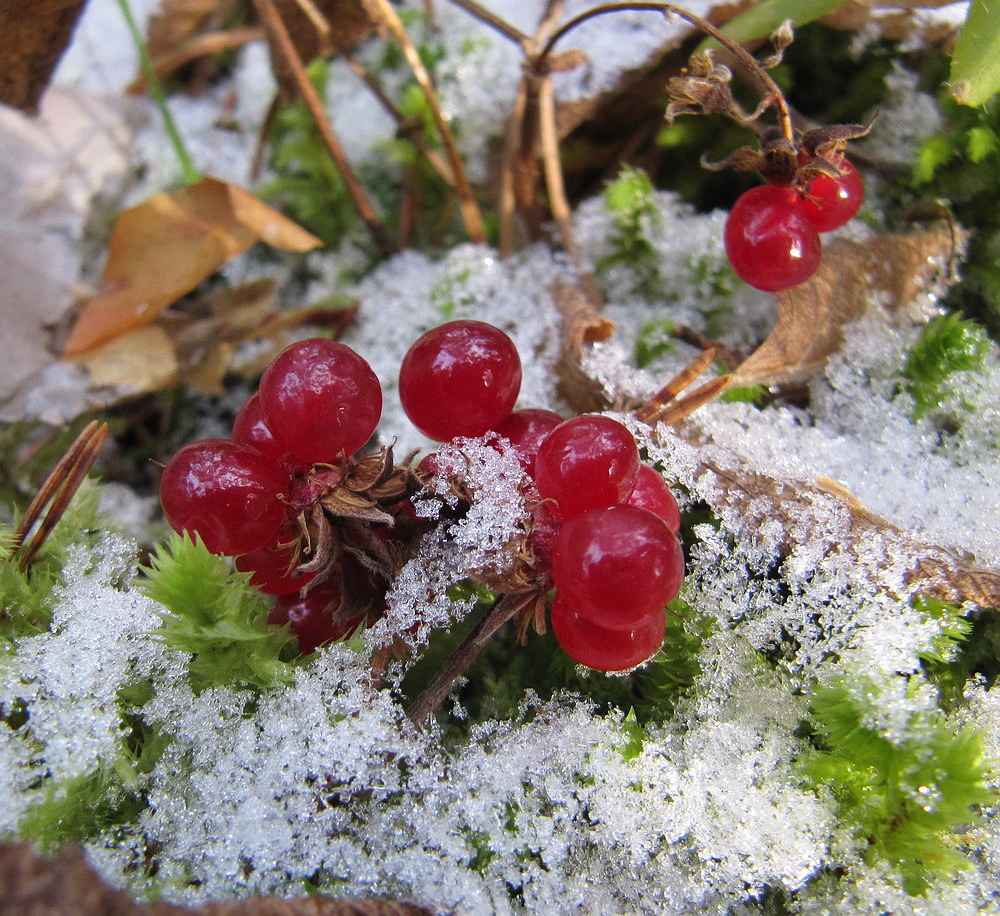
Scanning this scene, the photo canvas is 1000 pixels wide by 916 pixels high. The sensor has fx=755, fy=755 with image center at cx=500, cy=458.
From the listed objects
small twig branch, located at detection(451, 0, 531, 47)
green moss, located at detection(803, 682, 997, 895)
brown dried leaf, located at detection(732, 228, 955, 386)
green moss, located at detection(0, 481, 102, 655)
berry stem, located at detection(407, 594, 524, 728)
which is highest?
small twig branch, located at detection(451, 0, 531, 47)

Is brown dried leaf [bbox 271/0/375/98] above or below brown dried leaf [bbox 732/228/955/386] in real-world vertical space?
above

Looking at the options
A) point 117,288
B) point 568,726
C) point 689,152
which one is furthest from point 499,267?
point 568,726

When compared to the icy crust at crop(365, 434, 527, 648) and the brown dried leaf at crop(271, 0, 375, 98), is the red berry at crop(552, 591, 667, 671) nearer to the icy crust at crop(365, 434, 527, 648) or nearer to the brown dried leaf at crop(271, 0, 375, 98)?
the icy crust at crop(365, 434, 527, 648)

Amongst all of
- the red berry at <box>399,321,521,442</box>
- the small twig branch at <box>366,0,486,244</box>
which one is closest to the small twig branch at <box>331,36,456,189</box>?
the small twig branch at <box>366,0,486,244</box>

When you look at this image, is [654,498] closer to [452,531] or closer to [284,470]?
[452,531]

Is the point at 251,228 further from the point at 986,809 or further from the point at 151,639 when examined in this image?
the point at 986,809

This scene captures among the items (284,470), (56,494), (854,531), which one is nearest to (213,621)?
(284,470)

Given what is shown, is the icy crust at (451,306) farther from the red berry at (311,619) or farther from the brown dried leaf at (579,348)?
the red berry at (311,619)
